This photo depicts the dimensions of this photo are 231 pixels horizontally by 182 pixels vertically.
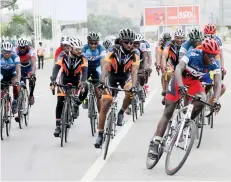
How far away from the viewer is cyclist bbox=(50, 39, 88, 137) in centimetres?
1077

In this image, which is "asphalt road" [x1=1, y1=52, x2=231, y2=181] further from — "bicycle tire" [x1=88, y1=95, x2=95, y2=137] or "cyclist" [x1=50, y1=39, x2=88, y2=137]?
"cyclist" [x1=50, y1=39, x2=88, y2=137]

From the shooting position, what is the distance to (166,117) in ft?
27.8

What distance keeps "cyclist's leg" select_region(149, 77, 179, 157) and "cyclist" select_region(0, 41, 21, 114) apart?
155 inches

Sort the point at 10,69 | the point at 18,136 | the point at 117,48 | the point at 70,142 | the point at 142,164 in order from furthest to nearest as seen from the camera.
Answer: the point at 10,69 < the point at 18,136 < the point at 70,142 < the point at 117,48 < the point at 142,164

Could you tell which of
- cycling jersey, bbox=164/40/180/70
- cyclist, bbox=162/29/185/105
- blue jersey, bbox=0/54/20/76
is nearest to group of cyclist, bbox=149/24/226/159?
blue jersey, bbox=0/54/20/76

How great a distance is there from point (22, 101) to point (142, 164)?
4.93 metres

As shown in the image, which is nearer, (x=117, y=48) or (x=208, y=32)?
(x=117, y=48)

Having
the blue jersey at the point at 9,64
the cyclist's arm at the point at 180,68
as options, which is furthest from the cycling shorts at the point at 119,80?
the blue jersey at the point at 9,64

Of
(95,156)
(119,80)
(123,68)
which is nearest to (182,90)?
(95,156)

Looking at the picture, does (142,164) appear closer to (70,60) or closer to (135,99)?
(70,60)

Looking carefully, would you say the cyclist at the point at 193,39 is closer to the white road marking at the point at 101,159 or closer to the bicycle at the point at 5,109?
the white road marking at the point at 101,159

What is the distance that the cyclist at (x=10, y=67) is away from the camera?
12055 millimetres

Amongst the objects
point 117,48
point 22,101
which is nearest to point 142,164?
point 117,48

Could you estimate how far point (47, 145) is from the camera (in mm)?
10578
